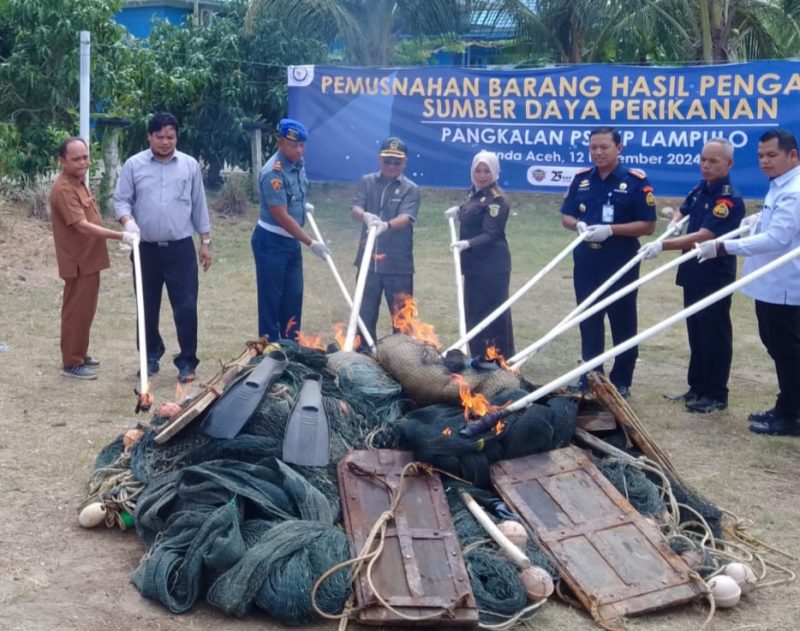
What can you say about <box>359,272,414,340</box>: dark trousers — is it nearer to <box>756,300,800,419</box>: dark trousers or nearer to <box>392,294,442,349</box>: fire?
<box>392,294,442,349</box>: fire

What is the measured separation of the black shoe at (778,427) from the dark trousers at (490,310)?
1.94m

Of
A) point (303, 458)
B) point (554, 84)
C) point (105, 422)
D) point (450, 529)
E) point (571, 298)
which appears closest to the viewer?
point (450, 529)

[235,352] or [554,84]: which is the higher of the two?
[554,84]

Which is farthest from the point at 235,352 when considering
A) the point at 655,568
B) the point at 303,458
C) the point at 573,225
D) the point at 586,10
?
the point at 586,10

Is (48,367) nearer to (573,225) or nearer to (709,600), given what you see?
(573,225)

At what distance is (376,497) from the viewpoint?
15.9 feet

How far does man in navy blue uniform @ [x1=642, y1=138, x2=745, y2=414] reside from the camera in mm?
7191

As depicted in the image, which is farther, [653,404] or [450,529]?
[653,404]

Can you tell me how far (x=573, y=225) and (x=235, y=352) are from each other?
117 inches

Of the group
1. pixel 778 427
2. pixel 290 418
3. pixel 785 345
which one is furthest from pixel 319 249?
pixel 778 427

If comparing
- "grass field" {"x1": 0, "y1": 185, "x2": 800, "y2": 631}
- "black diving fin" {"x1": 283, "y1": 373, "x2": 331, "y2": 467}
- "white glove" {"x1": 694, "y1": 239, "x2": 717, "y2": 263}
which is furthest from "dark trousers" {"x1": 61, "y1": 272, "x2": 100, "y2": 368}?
"white glove" {"x1": 694, "y1": 239, "x2": 717, "y2": 263}

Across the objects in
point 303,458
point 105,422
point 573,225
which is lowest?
point 105,422

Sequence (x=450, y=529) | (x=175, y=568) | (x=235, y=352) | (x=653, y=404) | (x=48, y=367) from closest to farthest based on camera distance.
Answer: (x=175, y=568), (x=450, y=529), (x=653, y=404), (x=48, y=367), (x=235, y=352)

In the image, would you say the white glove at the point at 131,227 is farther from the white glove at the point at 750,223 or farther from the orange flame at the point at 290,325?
the white glove at the point at 750,223
